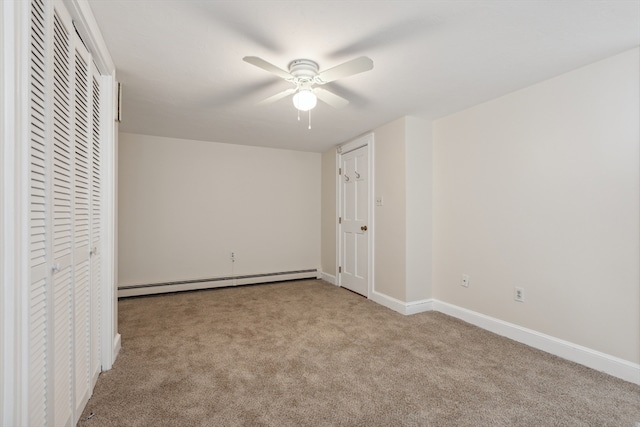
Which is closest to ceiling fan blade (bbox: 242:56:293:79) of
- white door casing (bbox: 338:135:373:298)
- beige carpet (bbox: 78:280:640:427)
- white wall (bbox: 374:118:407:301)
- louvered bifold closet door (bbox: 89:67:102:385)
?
louvered bifold closet door (bbox: 89:67:102:385)

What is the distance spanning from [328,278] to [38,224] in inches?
157

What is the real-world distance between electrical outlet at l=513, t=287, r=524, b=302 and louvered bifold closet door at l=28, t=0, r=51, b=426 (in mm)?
3071

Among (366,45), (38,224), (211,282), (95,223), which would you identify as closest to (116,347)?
(95,223)

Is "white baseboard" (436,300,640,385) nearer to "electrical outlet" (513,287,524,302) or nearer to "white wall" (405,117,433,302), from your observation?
"electrical outlet" (513,287,524,302)

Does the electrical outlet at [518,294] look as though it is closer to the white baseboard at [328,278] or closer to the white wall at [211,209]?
the white baseboard at [328,278]

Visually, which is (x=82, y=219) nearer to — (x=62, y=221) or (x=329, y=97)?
(x=62, y=221)

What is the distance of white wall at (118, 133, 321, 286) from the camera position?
3963 millimetres

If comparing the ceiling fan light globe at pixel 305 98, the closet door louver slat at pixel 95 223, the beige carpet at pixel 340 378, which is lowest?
the beige carpet at pixel 340 378

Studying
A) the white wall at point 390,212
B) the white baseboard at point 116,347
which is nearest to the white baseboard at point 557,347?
the white wall at point 390,212

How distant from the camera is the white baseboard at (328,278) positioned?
4566 millimetres

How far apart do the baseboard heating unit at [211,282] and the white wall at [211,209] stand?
0.08 m

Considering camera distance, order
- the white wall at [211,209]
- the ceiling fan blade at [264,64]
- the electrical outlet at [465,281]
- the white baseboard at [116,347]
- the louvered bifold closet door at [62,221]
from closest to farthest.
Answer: the louvered bifold closet door at [62,221], the ceiling fan blade at [264,64], the white baseboard at [116,347], the electrical outlet at [465,281], the white wall at [211,209]

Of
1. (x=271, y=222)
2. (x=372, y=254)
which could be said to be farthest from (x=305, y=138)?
(x=372, y=254)

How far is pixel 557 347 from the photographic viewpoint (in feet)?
7.45
